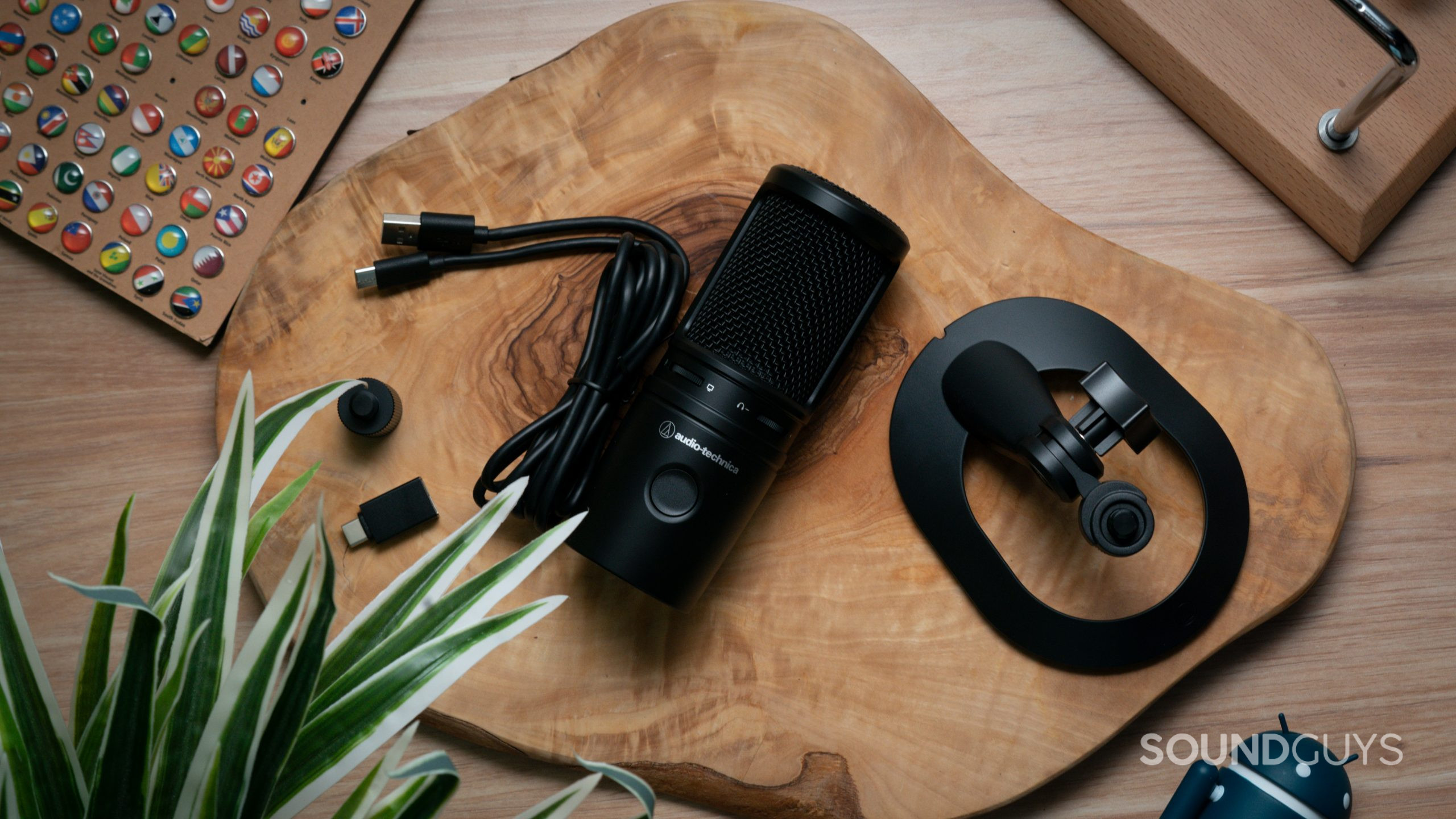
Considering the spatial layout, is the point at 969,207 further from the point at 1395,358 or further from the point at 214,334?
the point at 214,334

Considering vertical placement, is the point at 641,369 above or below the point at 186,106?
above

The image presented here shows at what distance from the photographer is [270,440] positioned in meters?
0.55

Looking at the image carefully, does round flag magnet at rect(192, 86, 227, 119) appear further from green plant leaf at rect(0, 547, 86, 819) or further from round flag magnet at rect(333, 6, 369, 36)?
green plant leaf at rect(0, 547, 86, 819)

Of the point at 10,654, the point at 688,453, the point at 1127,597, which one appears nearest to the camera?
the point at 10,654

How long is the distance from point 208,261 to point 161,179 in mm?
88

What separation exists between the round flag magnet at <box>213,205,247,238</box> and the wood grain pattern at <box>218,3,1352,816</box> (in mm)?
70

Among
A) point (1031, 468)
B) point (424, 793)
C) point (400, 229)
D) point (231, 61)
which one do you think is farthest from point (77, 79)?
point (1031, 468)

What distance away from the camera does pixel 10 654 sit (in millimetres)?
452

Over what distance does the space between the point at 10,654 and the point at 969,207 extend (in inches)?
28.6

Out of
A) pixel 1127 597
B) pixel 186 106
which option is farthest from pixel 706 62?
pixel 1127 597

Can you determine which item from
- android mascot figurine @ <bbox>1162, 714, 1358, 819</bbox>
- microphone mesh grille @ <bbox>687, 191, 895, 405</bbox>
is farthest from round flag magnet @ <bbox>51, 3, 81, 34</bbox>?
android mascot figurine @ <bbox>1162, 714, 1358, 819</bbox>

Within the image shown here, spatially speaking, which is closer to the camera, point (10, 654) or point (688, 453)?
point (10, 654)

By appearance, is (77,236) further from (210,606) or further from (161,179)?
(210,606)

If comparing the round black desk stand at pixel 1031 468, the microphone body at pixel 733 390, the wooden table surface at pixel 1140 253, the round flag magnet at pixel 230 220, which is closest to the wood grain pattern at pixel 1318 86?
the wooden table surface at pixel 1140 253
